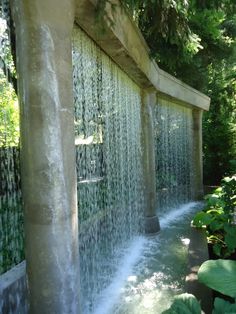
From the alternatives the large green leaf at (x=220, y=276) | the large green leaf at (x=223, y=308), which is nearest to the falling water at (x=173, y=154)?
the large green leaf at (x=220, y=276)

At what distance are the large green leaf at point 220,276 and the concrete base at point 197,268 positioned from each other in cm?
60

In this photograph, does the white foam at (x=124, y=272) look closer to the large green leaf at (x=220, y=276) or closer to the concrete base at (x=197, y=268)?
the concrete base at (x=197, y=268)

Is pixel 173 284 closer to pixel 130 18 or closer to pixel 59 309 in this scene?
pixel 59 309

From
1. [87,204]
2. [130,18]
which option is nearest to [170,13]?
[130,18]

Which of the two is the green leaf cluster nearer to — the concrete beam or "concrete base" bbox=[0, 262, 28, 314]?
"concrete base" bbox=[0, 262, 28, 314]

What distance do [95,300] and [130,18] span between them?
374cm

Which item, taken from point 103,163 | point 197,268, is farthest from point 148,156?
point 197,268

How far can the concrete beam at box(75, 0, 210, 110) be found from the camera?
4297 mm

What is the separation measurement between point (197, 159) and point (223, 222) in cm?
772

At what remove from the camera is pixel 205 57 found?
495 inches

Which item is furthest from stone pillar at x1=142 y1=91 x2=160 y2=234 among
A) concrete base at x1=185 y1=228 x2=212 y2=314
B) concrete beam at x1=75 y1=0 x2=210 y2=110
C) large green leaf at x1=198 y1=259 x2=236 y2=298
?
large green leaf at x1=198 y1=259 x2=236 y2=298

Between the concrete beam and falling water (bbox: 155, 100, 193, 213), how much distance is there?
1516 millimetres

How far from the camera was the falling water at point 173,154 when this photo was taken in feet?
36.4

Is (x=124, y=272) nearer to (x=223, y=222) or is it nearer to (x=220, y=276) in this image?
(x=223, y=222)
